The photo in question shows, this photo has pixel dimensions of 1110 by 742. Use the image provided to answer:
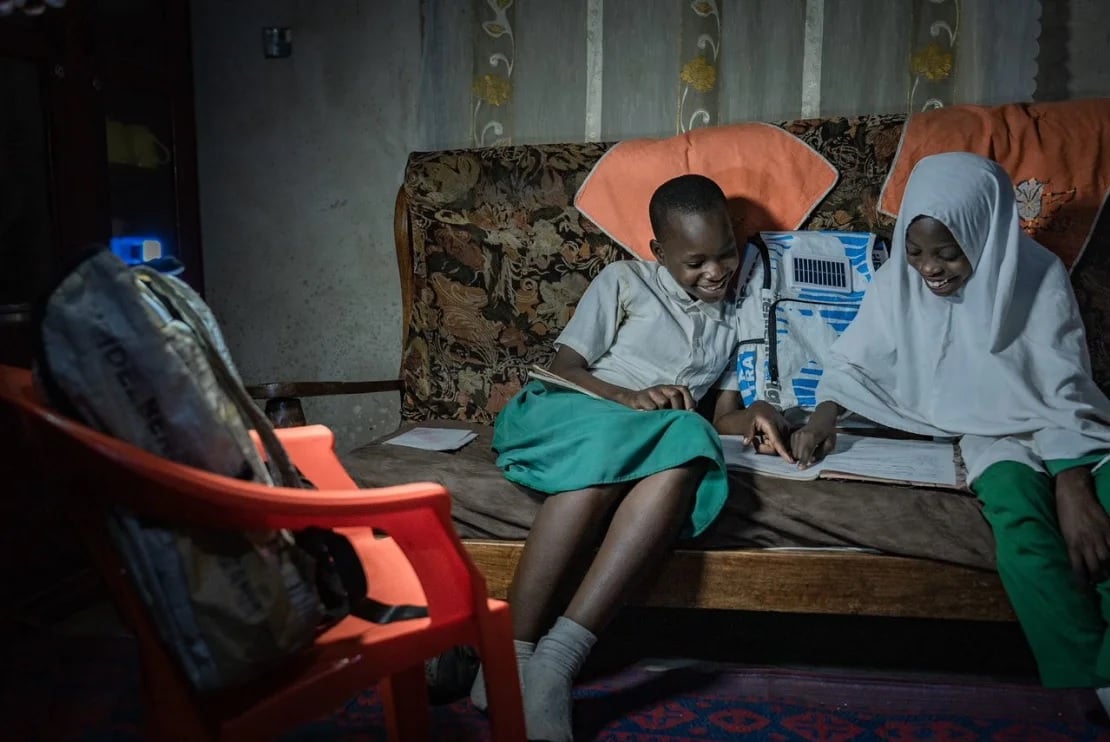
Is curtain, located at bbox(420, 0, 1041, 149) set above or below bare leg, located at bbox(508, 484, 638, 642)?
above

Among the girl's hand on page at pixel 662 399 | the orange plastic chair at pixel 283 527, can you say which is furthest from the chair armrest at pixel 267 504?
the girl's hand on page at pixel 662 399

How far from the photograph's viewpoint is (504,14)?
262 centimetres

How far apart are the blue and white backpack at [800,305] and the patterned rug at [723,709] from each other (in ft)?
2.15

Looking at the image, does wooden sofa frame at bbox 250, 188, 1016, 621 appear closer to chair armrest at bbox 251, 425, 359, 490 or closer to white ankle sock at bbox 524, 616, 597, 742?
white ankle sock at bbox 524, 616, 597, 742

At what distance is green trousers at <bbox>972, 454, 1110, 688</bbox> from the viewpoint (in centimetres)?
142

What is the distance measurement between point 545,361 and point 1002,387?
107 centimetres

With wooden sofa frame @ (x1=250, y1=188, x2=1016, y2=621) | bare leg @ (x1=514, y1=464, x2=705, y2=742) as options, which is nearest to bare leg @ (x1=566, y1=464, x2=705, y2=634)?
bare leg @ (x1=514, y1=464, x2=705, y2=742)

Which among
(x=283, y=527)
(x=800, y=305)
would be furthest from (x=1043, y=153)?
(x=283, y=527)

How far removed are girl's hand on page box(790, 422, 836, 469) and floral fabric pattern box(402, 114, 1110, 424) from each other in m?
0.61

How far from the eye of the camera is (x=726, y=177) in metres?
2.20

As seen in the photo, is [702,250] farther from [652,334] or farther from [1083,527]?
[1083,527]

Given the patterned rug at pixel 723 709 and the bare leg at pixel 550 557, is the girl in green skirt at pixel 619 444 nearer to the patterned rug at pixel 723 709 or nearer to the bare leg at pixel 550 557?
the bare leg at pixel 550 557

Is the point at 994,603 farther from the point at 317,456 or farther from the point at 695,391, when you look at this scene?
the point at 317,456

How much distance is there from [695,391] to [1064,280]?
2.59 feet
